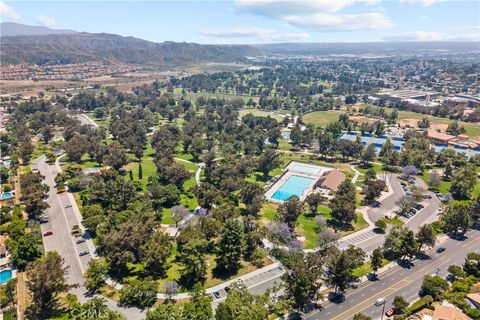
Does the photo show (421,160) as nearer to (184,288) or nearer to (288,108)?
(184,288)

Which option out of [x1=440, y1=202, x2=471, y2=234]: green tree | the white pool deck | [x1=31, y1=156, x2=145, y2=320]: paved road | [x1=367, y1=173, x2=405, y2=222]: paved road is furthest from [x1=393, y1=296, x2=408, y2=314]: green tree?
the white pool deck

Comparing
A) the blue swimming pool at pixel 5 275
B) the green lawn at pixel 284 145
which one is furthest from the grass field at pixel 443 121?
the blue swimming pool at pixel 5 275

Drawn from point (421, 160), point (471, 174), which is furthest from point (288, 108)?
point (471, 174)

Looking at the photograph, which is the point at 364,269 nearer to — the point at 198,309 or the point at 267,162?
the point at 198,309

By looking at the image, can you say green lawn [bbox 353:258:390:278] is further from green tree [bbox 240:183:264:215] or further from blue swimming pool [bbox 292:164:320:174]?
blue swimming pool [bbox 292:164:320:174]

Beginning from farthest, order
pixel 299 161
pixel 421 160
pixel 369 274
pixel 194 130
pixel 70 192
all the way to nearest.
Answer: pixel 194 130
pixel 299 161
pixel 421 160
pixel 70 192
pixel 369 274

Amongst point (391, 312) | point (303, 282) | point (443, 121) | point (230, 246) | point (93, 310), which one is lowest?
point (391, 312)

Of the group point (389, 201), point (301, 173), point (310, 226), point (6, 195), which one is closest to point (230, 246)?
point (310, 226)
